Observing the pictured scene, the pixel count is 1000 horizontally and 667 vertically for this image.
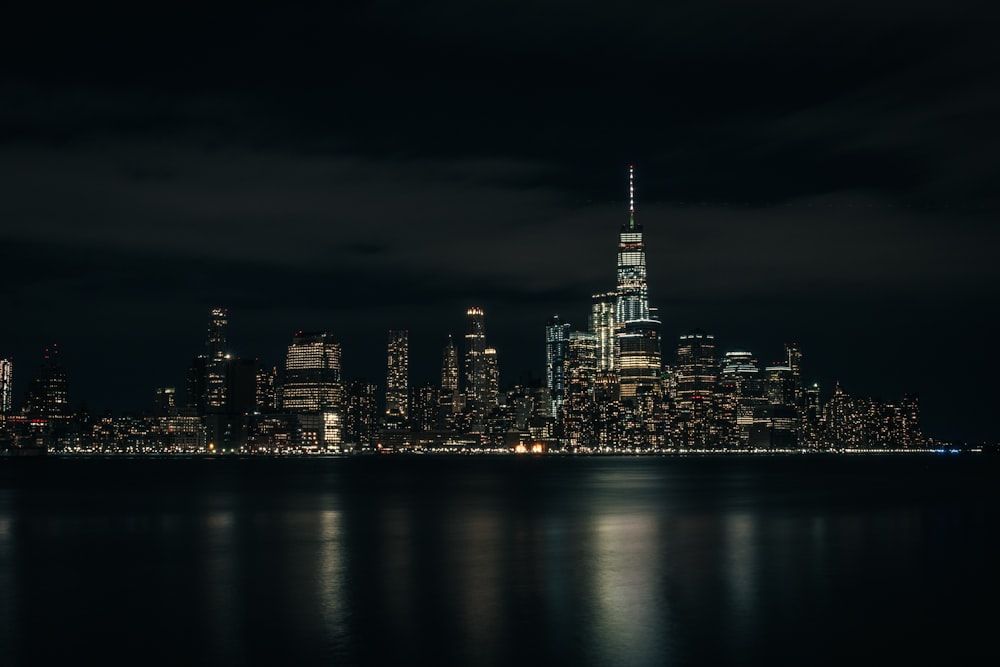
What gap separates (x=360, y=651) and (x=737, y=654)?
10.0m

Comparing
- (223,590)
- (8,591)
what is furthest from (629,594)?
(8,591)

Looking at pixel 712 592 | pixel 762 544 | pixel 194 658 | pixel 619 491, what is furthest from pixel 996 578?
pixel 619 491

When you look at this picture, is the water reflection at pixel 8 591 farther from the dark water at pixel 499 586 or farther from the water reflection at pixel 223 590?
the water reflection at pixel 223 590

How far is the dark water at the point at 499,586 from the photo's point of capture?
2947cm

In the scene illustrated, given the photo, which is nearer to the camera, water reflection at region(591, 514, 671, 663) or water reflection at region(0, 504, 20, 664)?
water reflection at region(591, 514, 671, 663)

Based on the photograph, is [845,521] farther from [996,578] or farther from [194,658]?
[194,658]

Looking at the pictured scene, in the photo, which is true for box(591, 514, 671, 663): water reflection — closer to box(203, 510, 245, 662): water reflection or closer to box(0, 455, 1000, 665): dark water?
box(0, 455, 1000, 665): dark water

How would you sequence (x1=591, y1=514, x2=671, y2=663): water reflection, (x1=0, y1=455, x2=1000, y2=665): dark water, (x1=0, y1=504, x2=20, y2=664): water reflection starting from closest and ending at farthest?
(x1=0, y1=455, x2=1000, y2=665): dark water < (x1=591, y1=514, x2=671, y2=663): water reflection < (x1=0, y1=504, x2=20, y2=664): water reflection

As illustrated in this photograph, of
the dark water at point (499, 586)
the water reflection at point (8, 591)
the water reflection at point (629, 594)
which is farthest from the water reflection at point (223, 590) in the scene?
the water reflection at point (629, 594)

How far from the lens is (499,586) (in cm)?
4084

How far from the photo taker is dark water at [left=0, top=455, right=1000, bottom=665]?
2947 cm

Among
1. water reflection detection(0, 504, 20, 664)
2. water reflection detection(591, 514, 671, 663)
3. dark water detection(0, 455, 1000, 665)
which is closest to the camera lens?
dark water detection(0, 455, 1000, 665)

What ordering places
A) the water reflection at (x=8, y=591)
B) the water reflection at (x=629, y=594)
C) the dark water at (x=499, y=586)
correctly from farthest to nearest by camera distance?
the water reflection at (x=8, y=591) → the water reflection at (x=629, y=594) → the dark water at (x=499, y=586)

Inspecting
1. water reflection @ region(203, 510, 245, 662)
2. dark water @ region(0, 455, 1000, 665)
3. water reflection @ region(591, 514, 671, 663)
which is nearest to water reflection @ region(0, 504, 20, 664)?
dark water @ region(0, 455, 1000, 665)
